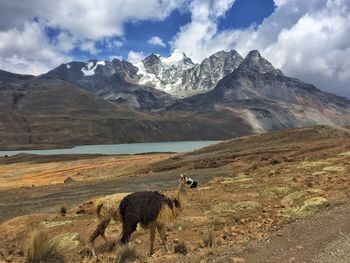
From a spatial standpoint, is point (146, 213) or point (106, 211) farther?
point (106, 211)

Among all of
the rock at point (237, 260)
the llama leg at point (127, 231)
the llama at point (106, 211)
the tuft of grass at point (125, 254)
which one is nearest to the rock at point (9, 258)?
the llama at point (106, 211)

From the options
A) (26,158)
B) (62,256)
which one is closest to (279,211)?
(62,256)

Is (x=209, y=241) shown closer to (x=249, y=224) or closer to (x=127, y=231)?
(x=127, y=231)

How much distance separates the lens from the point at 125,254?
1353 cm

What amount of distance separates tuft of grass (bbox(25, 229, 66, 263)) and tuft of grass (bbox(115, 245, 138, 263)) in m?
2.34

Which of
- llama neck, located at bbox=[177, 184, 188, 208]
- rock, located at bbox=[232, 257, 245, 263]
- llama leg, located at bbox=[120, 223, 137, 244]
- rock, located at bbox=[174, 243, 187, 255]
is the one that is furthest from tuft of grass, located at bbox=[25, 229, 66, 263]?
rock, located at bbox=[232, 257, 245, 263]

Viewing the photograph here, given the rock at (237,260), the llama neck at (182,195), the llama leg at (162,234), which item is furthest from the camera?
the llama neck at (182,195)

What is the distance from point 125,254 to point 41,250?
2.66 meters

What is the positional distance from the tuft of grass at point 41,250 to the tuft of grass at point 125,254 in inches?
92.0

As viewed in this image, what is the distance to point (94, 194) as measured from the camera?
3575 centimetres

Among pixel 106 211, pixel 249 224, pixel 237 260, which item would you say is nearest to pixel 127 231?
pixel 106 211

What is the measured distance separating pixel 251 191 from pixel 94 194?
14803 millimetres

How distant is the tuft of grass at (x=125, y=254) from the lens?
13380mm

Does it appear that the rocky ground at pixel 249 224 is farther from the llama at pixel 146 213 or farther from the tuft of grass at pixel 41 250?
the llama at pixel 146 213
